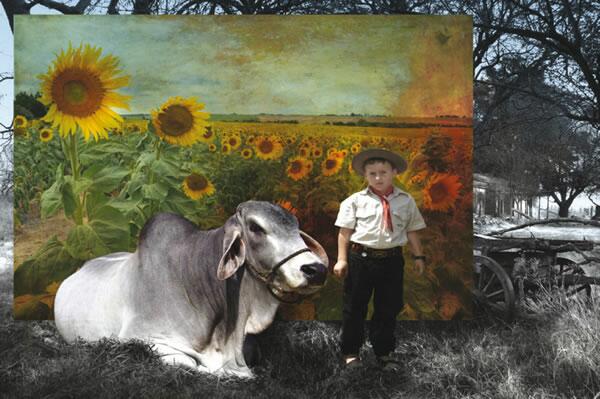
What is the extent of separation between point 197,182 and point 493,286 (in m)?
2.32

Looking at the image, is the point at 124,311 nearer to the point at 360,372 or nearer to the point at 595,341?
the point at 360,372

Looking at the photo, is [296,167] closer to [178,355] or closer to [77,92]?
[178,355]

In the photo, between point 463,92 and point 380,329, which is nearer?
point 380,329

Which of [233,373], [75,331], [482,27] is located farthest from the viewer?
[482,27]

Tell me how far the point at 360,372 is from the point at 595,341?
1.42 m

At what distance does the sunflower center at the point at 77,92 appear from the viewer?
4988mm

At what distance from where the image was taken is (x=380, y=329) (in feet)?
14.9

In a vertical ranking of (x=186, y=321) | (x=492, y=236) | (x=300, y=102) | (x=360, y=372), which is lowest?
(x=360, y=372)

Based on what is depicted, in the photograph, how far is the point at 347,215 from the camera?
4.47 m

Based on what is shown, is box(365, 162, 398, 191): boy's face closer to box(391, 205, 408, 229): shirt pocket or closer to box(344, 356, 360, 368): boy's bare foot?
box(391, 205, 408, 229): shirt pocket

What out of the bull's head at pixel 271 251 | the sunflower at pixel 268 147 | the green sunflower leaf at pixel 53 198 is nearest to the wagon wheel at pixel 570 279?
the bull's head at pixel 271 251

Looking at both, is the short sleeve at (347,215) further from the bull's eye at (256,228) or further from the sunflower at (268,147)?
the sunflower at (268,147)

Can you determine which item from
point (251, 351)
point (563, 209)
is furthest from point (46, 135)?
point (563, 209)

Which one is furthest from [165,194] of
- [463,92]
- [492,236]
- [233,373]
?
[492,236]
